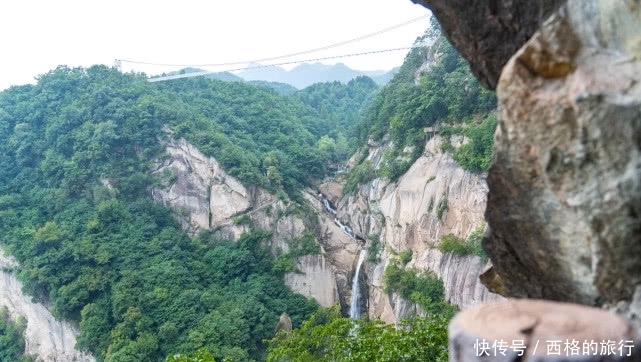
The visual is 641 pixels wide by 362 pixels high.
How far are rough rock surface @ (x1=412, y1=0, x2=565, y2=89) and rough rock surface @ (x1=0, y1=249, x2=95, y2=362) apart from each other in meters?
15.4

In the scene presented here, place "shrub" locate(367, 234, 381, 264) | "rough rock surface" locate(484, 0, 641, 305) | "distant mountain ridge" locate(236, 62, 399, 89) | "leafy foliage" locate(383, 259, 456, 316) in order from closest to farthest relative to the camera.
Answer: "rough rock surface" locate(484, 0, 641, 305)
"leafy foliage" locate(383, 259, 456, 316)
"shrub" locate(367, 234, 381, 264)
"distant mountain ridge" locate(236, 62, 399, 89)

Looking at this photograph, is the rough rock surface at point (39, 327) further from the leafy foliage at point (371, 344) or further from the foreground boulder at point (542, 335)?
the foreground boulder at point (542, 335)

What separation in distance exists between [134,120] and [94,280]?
8.40m

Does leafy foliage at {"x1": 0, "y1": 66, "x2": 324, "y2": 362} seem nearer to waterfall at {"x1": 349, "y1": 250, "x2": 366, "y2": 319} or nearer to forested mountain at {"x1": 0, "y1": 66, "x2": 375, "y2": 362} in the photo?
forested mountain at {"x1": 0, "y1": 66, "x2": 375, "y2": 362}

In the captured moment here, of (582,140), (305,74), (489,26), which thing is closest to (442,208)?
(489,26)

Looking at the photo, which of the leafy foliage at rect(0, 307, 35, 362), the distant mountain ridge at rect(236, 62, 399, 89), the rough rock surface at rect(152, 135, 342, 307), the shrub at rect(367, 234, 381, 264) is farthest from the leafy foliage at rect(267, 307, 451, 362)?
the distant mountain ridge at rect(236, 62, 399, 89)

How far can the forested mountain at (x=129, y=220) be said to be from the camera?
49.7 ft

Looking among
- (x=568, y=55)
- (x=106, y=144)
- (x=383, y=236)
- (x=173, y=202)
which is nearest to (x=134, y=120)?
(x=106, y=144)

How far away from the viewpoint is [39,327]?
1622 cm

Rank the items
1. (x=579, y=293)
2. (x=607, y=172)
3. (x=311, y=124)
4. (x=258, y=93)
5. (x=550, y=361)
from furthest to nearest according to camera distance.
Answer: (x=311, y=124) → (x=258, y=93) → (x=579, y=293) → (x=607, y=172) → (x=550, y=361)

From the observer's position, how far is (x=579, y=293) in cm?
333

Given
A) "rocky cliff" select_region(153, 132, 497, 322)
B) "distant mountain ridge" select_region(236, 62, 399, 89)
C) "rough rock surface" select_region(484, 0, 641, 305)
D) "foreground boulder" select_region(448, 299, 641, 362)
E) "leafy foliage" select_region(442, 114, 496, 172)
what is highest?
"distant mountain ridge" select_region(236, 62, 399, 89)

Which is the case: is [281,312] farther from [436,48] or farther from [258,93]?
[258,93]

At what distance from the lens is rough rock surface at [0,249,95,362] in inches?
617
